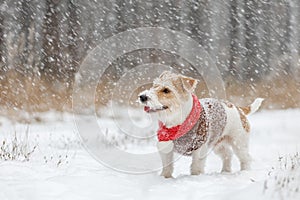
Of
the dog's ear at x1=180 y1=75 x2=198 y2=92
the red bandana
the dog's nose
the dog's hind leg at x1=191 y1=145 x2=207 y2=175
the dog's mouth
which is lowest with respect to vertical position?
the dog's hind leg at x1=191 y1=145 x2=207 y2=175

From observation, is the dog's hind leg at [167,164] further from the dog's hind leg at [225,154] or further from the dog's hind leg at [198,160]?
the dog's hind leg at [225,154]

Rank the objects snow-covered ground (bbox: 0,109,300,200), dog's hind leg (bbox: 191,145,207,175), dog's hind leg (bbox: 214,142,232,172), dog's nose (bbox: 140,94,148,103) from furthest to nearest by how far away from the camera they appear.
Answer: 1. dog's hind leg (bbox: 214,142,232,172)
2. dog's hind leg (bbox: 191,145,207,175)
3. dog's nose (bbox: 140,94,148,103)
4. snow-covered ground (bbox: 0,109,300,200)

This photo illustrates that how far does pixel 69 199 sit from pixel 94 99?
9.15m

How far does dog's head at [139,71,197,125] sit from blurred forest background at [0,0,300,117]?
7367 millimetres

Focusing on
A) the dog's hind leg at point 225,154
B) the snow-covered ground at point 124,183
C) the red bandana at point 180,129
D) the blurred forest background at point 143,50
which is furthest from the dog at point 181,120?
the blurred forest background at point 143,50

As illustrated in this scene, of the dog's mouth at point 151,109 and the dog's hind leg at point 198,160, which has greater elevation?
the dog's mouth at point 151,109

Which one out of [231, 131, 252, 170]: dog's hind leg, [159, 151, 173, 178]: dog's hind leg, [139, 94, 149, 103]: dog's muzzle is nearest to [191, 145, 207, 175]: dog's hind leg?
[159, 151, 173, 178]: dog's hind leg

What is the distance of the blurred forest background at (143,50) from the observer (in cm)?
1233

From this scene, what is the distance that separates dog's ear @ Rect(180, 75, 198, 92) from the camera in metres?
4.72

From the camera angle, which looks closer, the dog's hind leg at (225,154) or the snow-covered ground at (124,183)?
the snow-covered ground at (124,183)

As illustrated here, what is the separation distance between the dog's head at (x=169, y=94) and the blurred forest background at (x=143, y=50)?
7.37m

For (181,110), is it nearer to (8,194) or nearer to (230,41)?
(8,194)

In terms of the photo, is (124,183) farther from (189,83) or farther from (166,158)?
(189,83)

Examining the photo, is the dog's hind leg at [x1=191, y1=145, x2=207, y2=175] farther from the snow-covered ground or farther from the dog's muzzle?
the dog's muzzle
